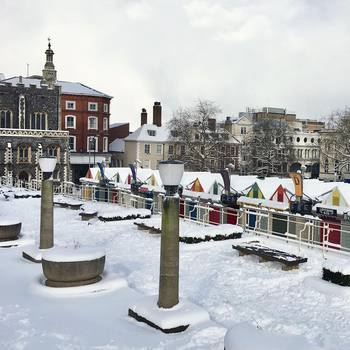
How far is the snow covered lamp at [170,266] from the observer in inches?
343

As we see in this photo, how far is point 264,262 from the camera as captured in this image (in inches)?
530

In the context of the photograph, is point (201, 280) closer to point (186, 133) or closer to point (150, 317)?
point (150, 317)

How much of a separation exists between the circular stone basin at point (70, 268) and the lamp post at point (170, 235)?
2.56 m

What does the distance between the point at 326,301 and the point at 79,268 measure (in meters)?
5.58

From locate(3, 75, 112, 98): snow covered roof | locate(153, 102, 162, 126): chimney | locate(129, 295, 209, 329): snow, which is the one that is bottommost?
locate(129, 295, 209, 329): snow

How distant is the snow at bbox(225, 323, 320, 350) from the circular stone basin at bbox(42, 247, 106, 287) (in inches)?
190

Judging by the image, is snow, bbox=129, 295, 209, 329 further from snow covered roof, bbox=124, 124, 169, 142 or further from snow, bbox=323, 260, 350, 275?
snow covered roof, bbox=124, 124, 169, 142

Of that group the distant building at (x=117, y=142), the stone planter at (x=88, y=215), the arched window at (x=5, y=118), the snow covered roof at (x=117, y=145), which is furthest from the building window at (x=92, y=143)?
the stone planter at (x=88, y=215)

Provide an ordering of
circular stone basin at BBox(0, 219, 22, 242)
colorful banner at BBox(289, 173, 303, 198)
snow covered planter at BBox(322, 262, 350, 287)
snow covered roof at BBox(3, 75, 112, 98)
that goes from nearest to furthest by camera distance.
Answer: snow covered planter at BBox(322, 262, 350, 287) → circular stone basin at BBox(0, 219, 22, 242) → colorful banner at BBox(289, 173, 303, 198) → snow covered roof at BBox(3, 75, 112, 98)

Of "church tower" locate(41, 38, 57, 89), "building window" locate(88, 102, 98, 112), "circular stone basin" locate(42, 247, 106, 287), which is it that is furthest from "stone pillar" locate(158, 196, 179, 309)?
"building window" locate(88, 102, 98, 112)

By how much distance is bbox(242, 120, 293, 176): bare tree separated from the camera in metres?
60.9

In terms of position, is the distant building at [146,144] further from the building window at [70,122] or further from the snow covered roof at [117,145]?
the building window at [70,122]

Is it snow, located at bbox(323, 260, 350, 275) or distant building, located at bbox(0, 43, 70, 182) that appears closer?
snow, located at bbox(323, 260, 350, 275)

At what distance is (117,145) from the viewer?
74000mm
